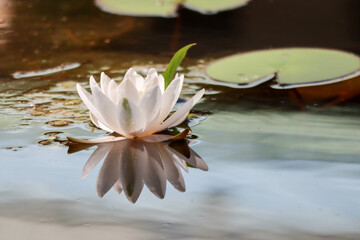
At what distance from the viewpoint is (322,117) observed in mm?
1494

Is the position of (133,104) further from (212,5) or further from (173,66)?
(212,5)

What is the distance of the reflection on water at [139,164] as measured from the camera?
112 centimetres

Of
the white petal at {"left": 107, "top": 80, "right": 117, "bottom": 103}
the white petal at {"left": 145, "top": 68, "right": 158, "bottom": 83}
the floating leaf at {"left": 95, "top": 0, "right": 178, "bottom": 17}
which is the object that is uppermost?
the white petal at {"left": 145, "top": 68, "right": 158, "bottom": 83}

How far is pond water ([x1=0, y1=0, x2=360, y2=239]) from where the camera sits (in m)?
0.98

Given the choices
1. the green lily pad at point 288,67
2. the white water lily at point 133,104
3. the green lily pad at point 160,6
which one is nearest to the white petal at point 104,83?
the white water lily at point 133,104

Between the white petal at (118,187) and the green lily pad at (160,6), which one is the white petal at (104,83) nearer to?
the white petal at (118,187)

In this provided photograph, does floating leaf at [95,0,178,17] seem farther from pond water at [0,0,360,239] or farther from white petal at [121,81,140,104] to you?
white petal at [121,81,140,104]

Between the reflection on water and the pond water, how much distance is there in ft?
0.06

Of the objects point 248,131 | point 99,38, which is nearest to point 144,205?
point 248,131

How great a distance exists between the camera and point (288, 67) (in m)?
1.86

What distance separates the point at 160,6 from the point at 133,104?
1.66 meters

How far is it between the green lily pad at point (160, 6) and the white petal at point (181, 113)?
142 centimetres

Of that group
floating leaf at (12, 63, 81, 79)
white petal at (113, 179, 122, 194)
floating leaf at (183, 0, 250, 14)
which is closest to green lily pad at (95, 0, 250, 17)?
floating leaf at (183, 0, 250, 14)

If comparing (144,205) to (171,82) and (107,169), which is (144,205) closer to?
(107,169)
